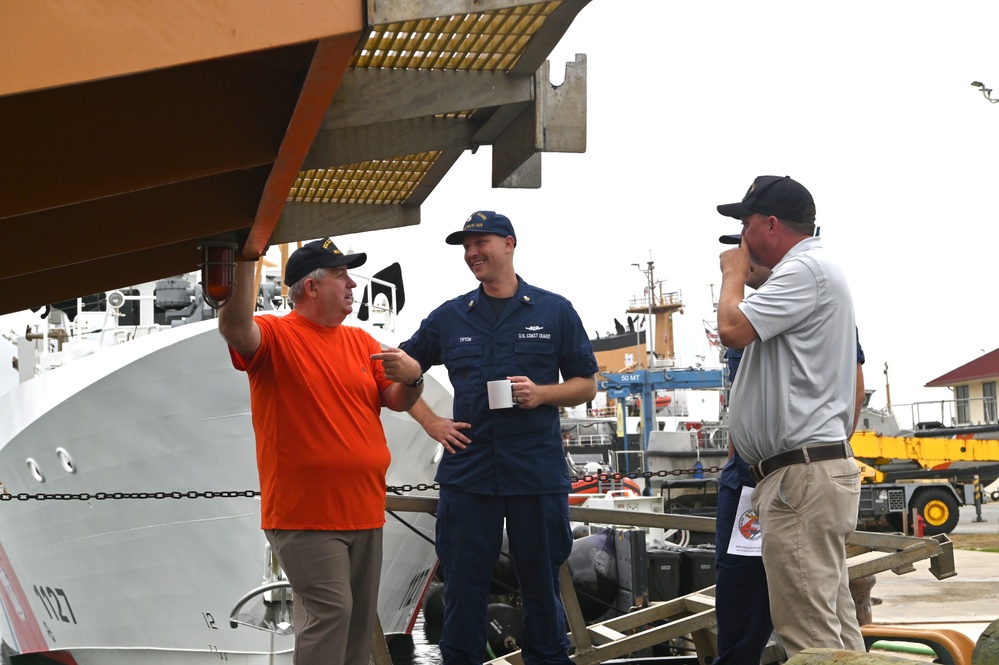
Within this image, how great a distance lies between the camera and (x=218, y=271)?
4180mm

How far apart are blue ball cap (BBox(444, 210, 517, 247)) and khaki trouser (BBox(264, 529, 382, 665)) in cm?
133

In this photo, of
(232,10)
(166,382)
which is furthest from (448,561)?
(166,382)

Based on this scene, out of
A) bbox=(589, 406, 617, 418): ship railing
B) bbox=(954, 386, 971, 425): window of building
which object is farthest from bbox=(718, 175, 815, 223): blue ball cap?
bbox=(954, 386, 971, 425): window of building

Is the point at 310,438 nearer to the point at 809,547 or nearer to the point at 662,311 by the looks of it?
the point at 809,547

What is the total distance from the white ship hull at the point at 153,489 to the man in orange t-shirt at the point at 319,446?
5815 millimetres

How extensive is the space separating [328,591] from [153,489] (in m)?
7.14

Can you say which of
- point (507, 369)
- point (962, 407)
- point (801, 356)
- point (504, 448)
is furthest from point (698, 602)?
point (962, 407)

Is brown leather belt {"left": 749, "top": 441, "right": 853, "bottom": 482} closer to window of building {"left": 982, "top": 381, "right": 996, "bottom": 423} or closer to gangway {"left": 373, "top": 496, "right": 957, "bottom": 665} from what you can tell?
gangway {"left": 373, "top": 496, "right": 957, "bottom": 665}

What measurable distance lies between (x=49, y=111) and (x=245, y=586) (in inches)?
326

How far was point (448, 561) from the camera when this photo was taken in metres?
4.61

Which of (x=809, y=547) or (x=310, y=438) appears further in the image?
(x=310, y=438)

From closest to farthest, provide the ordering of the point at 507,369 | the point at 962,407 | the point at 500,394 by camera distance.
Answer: the point at 500,394 → the point at 507,369 → the point at 962,407


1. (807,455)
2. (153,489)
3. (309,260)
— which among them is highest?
(309,260)

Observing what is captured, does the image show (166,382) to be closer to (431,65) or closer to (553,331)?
(553,331)
